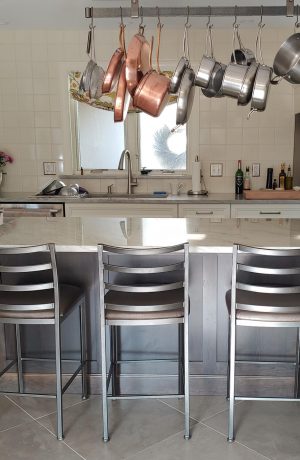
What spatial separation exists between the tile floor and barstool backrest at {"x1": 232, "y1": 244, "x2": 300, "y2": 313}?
67cm

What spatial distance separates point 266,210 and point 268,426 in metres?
2.41

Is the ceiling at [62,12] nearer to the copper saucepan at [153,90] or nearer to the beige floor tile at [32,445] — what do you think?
the copper saucepan at [153,90]

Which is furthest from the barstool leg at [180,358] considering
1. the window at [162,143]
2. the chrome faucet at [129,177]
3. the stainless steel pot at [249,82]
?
the window at [162,143]

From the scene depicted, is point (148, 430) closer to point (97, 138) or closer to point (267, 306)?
point (267, 306)

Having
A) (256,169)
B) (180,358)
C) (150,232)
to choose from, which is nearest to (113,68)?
(150,232)

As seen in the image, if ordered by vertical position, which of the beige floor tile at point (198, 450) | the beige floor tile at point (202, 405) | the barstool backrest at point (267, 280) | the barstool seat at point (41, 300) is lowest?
the beige floor tile at point (198, 450)

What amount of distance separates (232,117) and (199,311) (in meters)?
2.83

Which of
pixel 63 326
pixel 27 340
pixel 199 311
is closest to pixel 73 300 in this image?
pixel 63 326

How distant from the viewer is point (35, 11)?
411 centimetres

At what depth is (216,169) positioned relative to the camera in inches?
193

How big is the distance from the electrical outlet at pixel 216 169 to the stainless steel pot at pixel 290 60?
250 centimetres

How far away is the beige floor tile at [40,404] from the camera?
8.16ft

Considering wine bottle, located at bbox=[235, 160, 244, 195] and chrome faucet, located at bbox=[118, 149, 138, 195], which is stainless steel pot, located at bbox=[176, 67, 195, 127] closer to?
chrome faucet, located at bbox=[118, 149, 138, 195]

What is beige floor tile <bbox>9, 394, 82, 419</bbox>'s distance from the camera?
2.49 m
